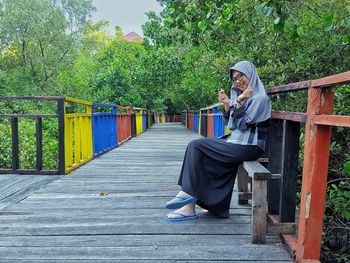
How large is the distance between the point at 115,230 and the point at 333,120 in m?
1.68

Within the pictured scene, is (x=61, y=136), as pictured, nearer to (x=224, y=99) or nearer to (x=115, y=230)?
(x=115, y=230)

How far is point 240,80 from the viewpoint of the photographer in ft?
9.87

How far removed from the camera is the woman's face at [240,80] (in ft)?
A: 9.76

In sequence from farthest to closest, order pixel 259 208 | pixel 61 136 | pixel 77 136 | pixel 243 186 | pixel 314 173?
Answer: pixel 77 136
pixel 61 136
pixel 243 186
pixel 259 208
pixel 314 173

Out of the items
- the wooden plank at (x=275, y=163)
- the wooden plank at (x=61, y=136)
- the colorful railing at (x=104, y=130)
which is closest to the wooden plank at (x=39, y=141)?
the wooden plank at (x=61, y=136)

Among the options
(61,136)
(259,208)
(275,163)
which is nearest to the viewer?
(259,208)

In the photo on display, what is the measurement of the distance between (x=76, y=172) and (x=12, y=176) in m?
0.82

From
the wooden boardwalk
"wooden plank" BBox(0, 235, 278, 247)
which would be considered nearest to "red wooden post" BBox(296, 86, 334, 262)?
the wooden boardwalk

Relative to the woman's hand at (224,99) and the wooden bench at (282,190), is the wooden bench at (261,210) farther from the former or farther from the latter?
the woman's hand at (224,99)

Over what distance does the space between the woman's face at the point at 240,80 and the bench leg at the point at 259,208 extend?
898 millimetres

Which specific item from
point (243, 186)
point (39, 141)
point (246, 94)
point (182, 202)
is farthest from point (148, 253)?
point (39, 141)

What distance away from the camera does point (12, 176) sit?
4762mm

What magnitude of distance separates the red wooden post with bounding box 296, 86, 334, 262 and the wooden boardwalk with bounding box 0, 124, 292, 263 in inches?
9.9

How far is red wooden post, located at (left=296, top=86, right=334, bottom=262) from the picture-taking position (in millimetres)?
1939
